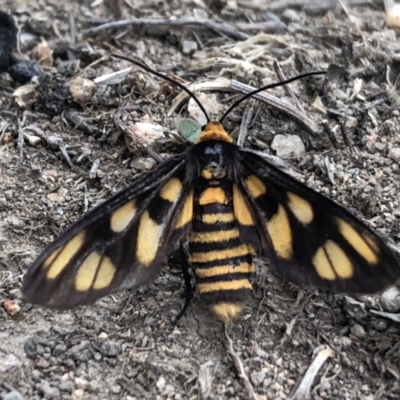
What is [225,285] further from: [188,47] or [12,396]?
[188,47]

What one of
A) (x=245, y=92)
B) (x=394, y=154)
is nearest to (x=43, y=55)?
(x=245, y=92)

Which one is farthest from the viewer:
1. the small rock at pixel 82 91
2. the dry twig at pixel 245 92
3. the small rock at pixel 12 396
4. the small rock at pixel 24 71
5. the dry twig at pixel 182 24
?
the dry twig at pixel 182 24

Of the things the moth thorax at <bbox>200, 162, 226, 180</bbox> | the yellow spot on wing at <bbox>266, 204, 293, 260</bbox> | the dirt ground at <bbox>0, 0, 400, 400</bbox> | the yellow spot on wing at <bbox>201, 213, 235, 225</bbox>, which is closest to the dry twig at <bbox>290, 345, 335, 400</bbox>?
the dirt ground at <bbox>0, 0, 400, 400</bbox>

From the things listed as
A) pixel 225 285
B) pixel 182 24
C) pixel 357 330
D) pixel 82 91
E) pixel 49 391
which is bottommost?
pixel 49 391

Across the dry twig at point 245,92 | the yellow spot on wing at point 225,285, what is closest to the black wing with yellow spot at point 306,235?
the yellow spot on wing at point 225,285

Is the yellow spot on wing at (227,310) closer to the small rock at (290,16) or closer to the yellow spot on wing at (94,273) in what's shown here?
the yellow spot on wing at (94,273)

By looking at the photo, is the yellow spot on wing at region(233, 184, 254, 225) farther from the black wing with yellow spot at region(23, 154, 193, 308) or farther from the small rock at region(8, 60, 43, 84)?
the small rock at region(8, 60, 43, 84)
